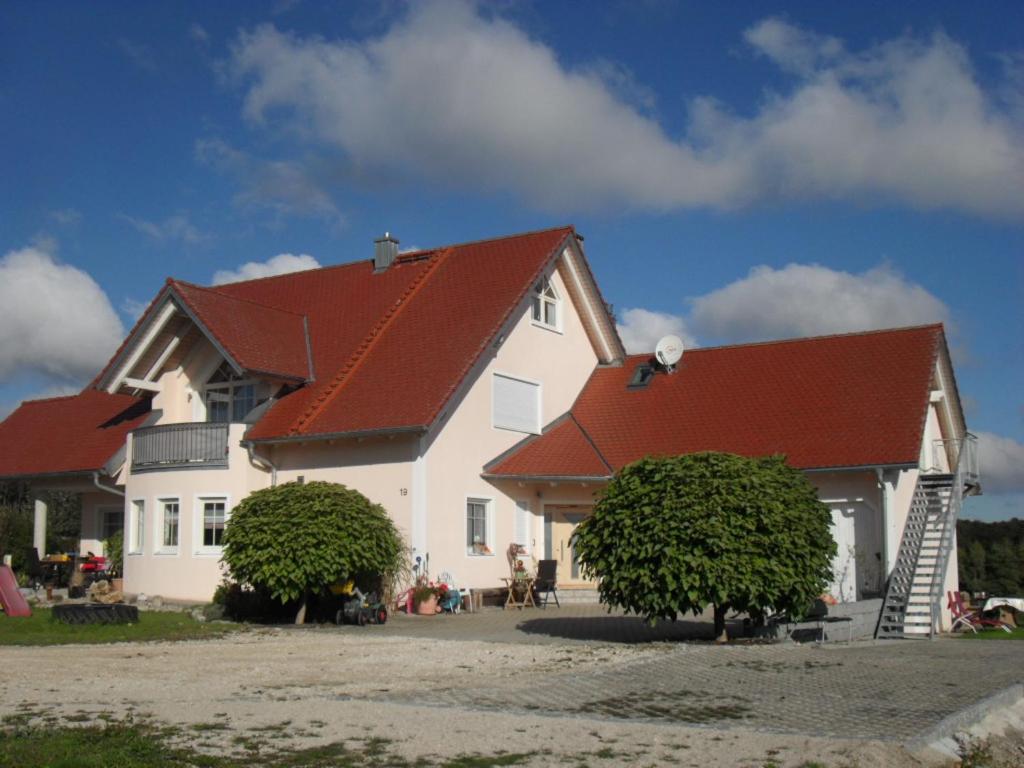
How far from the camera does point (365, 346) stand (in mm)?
26281

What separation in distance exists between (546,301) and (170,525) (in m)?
9.92

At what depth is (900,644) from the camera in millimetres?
17891

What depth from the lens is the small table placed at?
24.0m

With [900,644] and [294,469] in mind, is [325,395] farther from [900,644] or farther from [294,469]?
[900,644]

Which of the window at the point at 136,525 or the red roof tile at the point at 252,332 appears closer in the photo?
the red roof tile at the point at 252,332

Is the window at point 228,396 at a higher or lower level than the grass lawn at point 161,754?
higher

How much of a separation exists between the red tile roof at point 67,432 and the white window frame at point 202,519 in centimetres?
422

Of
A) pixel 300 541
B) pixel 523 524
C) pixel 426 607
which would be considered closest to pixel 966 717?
pixel 300 541

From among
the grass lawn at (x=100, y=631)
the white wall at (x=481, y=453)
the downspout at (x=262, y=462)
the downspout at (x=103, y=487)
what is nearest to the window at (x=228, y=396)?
the downspout at (x=262, y=462)

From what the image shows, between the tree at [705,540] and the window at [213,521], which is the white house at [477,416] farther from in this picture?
the tree at [705,540]

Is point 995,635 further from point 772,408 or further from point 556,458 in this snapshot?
point 556,458

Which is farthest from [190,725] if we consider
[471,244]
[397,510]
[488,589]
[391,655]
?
[471,244]

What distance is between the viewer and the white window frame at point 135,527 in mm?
25688

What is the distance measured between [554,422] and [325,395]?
18.1 feet
